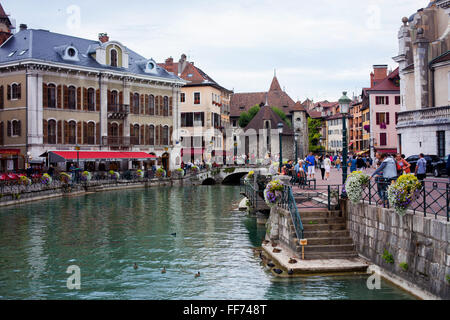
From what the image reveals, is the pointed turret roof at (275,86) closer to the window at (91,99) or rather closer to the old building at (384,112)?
the old building at (384,112)

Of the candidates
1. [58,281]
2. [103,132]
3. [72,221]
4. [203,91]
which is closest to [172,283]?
[58,281]

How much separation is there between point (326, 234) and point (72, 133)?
3723 cm

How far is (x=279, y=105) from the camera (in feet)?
340

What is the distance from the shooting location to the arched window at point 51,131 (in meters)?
45.8

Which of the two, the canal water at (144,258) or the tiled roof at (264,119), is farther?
the tiled roof at (264,119)

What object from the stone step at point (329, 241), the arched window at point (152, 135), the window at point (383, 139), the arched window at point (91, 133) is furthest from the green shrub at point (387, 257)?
the window at point (383, 139)

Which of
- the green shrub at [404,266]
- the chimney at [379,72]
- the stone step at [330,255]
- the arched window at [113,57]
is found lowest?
the stone step at [330,255]

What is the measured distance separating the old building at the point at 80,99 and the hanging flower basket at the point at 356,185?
34118mm

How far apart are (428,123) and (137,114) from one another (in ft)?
102

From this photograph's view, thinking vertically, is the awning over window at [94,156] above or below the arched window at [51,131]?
below

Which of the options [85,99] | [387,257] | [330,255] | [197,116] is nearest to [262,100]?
[197,116]

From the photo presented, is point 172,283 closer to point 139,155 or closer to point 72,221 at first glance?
point 72,221

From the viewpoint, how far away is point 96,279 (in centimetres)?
1480

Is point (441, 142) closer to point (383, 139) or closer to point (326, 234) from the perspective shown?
point (326, 234)
